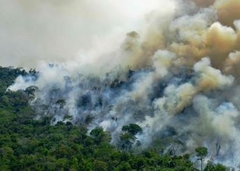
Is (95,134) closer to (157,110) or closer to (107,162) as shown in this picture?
(157,110)

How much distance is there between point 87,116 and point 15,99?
28.3 m

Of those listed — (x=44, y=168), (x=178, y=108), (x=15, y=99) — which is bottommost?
(x=44, y=168)

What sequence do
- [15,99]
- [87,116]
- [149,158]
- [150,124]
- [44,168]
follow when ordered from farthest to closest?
[15,99] < [87,116] < [150,124] < [149,158] < [44,168]

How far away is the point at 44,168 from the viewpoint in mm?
64812

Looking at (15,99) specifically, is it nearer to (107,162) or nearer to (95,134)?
(95,134)

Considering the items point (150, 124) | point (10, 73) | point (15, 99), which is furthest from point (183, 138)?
point (10, 73)

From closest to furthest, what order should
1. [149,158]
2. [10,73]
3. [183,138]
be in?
[149,158] < [183,138] < [10,73]

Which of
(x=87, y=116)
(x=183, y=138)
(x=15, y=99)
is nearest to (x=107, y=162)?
(x=183, y=138)

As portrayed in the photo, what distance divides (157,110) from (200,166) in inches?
936

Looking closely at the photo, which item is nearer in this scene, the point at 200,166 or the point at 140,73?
the point at 200,166

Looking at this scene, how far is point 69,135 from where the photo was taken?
89.7 metres

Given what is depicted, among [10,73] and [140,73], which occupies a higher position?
[10,73]

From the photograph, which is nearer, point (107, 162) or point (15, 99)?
point (107, 162)

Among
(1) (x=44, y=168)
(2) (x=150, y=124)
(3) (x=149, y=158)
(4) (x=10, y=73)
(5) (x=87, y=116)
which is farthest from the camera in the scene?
(4) (x=10, y=73)
